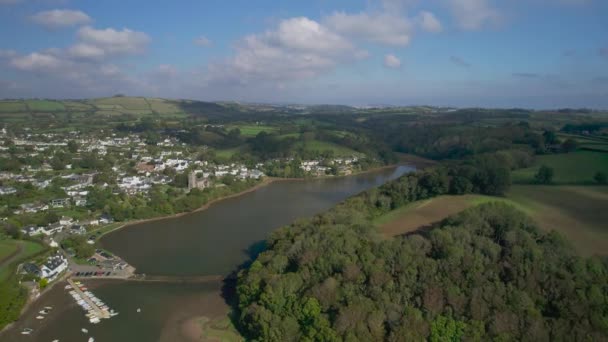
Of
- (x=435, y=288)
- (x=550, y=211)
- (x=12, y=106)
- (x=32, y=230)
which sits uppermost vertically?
(x=12, y=106)

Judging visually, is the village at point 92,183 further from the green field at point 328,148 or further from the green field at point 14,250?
the green field at point 328,148

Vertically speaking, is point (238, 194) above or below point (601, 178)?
below

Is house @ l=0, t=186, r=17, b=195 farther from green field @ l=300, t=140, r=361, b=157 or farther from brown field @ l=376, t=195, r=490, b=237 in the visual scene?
green field @ l=300, t=140, r=361, b=157

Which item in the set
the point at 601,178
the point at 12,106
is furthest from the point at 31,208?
the point at 12,106

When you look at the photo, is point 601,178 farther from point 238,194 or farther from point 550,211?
point 238,194

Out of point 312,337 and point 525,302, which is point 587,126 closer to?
point 525,302

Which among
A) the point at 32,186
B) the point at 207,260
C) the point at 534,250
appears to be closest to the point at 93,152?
the point at 32,186

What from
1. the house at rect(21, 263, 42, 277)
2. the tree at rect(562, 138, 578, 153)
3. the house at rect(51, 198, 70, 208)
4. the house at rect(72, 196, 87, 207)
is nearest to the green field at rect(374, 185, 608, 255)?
the tree at rect(562, 138, 578, 153)
